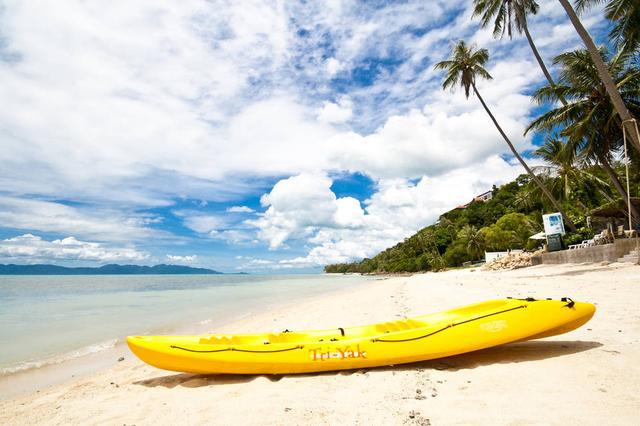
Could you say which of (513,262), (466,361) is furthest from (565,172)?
(466,361)

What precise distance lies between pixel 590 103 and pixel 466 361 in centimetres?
1458

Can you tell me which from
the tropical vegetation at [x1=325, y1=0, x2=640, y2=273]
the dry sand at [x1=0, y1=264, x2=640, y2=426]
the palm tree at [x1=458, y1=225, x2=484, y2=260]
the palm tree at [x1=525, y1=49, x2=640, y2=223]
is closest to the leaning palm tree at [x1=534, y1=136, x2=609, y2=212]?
the tropical vegetation at [x1=325, y1=0, x2=640, y2=273]

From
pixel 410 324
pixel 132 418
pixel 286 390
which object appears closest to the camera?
pixel 132 418

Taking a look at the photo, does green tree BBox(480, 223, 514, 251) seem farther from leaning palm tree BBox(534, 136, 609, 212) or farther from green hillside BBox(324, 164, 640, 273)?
leaning palm tree BBox(534, 136, 609, 212)

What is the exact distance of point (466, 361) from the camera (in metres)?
3.94

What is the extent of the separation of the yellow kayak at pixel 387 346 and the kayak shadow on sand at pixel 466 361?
127mm

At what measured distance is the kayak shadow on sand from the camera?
3.81 m

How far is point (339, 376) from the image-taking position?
3.79 meters

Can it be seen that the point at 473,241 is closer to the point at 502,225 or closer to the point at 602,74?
the point at 502,225

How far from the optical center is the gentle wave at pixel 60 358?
589cm

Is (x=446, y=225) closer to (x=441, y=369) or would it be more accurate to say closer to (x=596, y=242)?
(x=596, y=242)

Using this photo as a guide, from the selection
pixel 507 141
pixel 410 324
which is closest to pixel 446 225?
pixel 507 141

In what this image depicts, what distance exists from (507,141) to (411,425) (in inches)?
800

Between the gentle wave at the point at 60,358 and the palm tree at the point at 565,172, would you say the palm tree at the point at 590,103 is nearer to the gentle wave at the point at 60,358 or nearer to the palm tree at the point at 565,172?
the palm tree at the point at 565,172
